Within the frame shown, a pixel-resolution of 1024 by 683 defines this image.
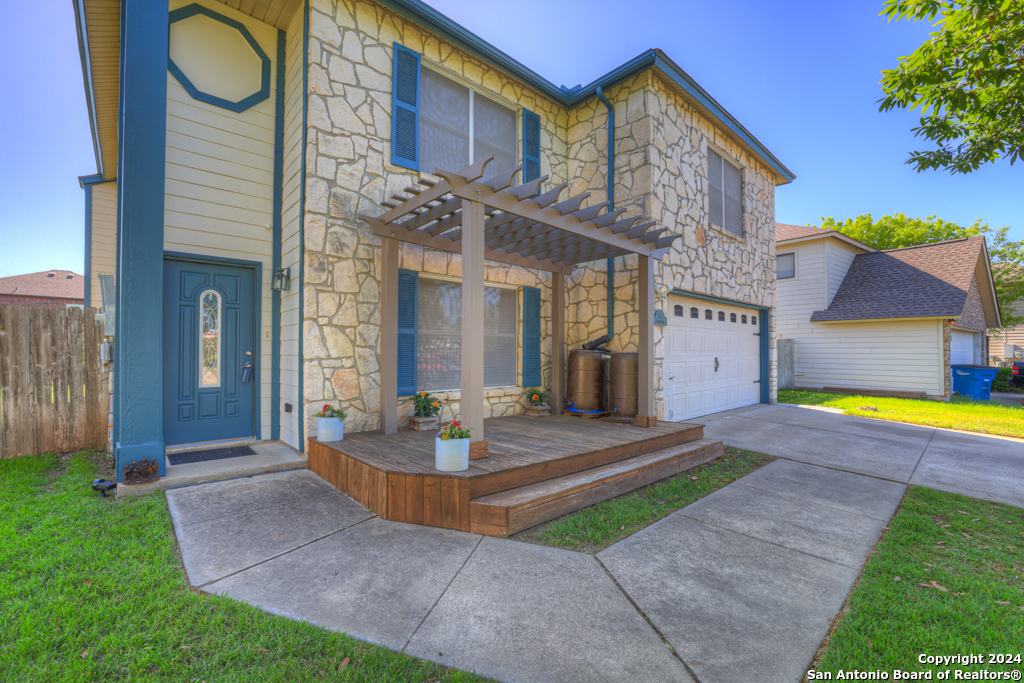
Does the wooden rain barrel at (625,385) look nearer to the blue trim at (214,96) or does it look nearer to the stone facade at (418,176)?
the stone facade at (418,176)

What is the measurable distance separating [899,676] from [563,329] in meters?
4.99

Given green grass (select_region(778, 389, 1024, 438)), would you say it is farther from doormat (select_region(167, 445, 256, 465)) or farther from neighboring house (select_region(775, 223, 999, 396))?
doormat (select_region(167, 445, 256, 465))

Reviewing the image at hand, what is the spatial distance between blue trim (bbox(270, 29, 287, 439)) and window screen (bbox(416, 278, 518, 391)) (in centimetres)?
163

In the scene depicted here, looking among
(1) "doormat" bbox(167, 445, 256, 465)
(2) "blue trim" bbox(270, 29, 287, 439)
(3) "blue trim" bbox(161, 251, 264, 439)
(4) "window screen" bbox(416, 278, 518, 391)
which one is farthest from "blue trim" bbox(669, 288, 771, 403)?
(1) "doormat" bbox(167, 445, 256, 465)

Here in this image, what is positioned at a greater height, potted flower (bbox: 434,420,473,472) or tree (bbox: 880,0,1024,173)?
tree (bbox: 880,0,1024,173)

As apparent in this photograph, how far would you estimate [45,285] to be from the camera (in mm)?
23812

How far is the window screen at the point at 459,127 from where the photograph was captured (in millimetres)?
5418

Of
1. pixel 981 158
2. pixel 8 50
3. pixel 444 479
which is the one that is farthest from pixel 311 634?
pixel 8 50

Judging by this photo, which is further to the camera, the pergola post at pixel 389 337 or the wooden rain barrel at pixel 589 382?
the wooden rain barrel at pixel 589 382

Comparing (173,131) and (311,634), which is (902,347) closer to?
(311,634)

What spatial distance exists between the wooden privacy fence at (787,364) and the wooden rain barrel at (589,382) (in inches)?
386

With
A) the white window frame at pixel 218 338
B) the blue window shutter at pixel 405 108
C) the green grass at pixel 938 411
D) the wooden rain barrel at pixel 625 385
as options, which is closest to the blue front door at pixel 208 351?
the white window frame at pixel 218 338

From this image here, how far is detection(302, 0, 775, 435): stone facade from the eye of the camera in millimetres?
4473

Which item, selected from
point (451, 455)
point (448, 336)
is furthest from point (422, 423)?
point (451, 455)
